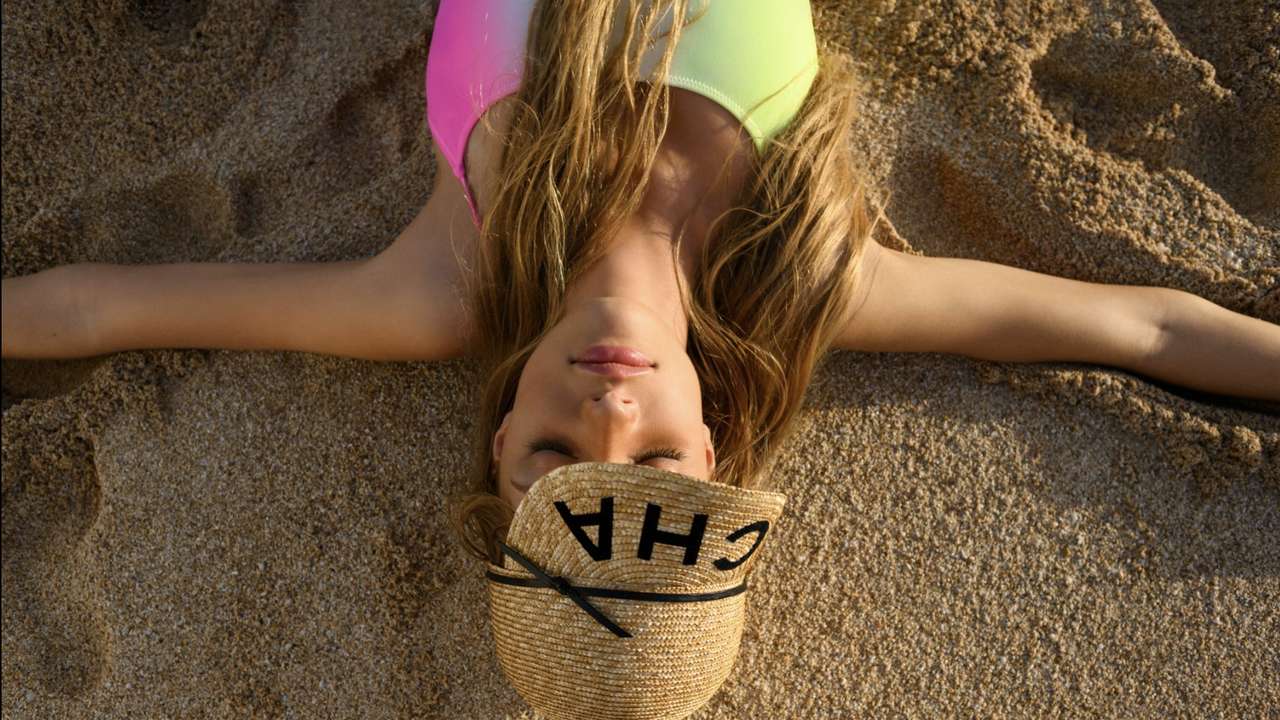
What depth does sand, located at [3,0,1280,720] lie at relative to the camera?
6.61 ft

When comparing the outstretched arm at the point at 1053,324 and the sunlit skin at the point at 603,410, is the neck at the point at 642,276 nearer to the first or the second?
the sunlit skin at the point at 603,410

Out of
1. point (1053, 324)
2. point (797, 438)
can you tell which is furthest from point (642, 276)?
point (1053, 324)

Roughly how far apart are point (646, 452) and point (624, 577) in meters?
0.23

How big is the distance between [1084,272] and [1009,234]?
0.20 meters

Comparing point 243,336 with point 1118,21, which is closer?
point 243,336

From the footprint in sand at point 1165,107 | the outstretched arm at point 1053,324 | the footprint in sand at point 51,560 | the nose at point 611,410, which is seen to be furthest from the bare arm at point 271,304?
the footprint in sand at point 1165,107

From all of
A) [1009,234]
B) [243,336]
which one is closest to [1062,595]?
[1009,234]

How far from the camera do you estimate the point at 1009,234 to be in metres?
2.19

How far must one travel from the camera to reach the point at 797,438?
2.11m

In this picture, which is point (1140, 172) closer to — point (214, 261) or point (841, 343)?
point (841, 343)

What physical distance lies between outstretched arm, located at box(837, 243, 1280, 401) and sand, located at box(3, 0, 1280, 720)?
76mm

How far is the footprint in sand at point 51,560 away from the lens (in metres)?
2.10

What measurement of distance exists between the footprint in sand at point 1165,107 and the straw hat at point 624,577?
142 cm

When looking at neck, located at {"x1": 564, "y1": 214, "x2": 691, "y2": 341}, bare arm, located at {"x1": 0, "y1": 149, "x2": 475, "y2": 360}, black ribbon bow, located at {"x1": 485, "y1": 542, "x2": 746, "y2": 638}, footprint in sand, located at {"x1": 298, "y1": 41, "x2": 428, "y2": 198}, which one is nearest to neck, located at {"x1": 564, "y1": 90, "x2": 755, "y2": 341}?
neck, located at {"x1": 564, "y1": 214, "x2": 691, "y2": 341}
